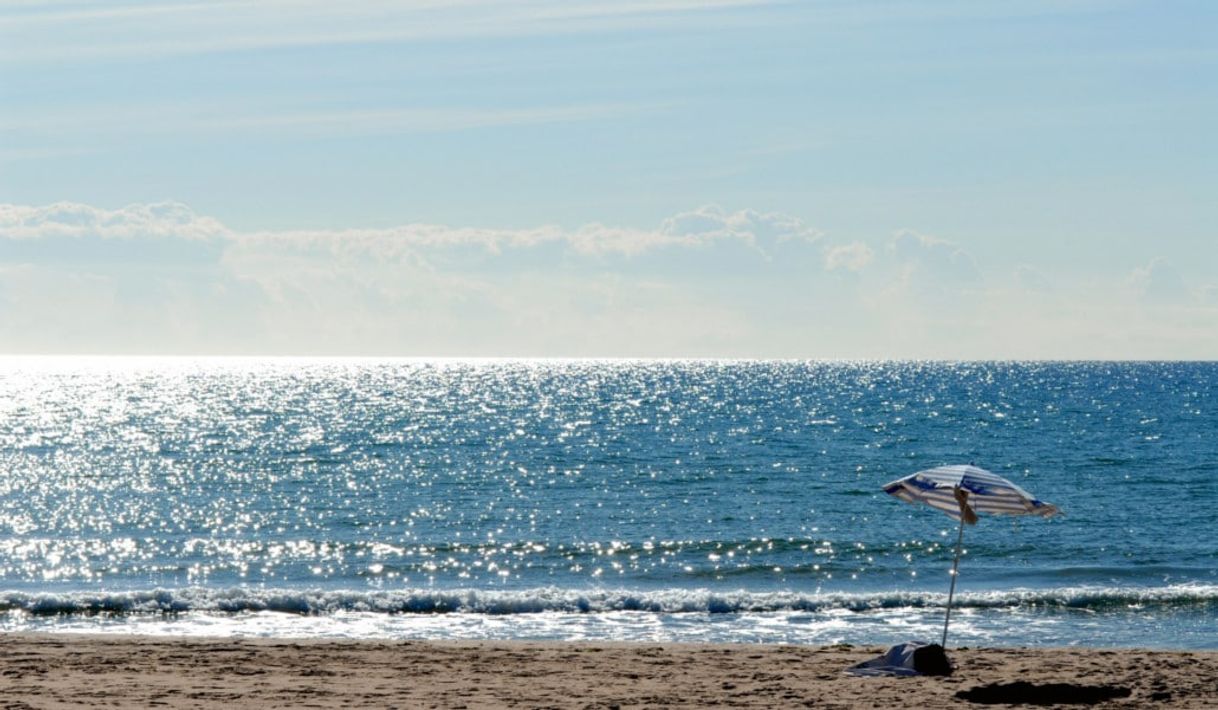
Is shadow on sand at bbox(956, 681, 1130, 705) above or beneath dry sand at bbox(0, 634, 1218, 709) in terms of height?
above

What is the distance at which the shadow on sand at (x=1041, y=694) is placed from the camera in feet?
52.9

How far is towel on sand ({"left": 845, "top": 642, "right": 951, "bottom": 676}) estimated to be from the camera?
1784cm

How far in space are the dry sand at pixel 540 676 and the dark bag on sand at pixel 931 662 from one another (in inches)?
9.6

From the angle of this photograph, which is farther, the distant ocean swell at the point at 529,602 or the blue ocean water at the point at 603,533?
the distant ocean swell at the point at 529,602

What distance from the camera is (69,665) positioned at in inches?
727

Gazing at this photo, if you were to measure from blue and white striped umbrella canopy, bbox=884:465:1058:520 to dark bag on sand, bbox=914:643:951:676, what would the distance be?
224cm

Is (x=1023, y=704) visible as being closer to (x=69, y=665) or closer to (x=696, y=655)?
(x=696, y=655)

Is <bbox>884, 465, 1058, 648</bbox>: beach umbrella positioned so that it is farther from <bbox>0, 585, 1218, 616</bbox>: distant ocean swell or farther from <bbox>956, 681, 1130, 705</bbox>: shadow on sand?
<bbox>0, 585, 1218, 616</bbox>: distant ocean swell

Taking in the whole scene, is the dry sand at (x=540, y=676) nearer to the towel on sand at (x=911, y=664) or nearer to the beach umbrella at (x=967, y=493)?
the towel on sand at (x=911, y=664)

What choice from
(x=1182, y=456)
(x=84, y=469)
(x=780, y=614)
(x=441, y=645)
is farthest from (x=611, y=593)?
(x=1182, y=456)

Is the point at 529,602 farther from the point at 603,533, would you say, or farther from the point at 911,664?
the point at 603,533

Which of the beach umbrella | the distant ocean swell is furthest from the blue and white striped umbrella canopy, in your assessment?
the distant ocean swell

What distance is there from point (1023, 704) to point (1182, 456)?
49852 mm

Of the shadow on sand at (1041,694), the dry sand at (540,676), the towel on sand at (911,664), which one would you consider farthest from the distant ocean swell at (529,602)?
the shadow on sand at (1041,694)
